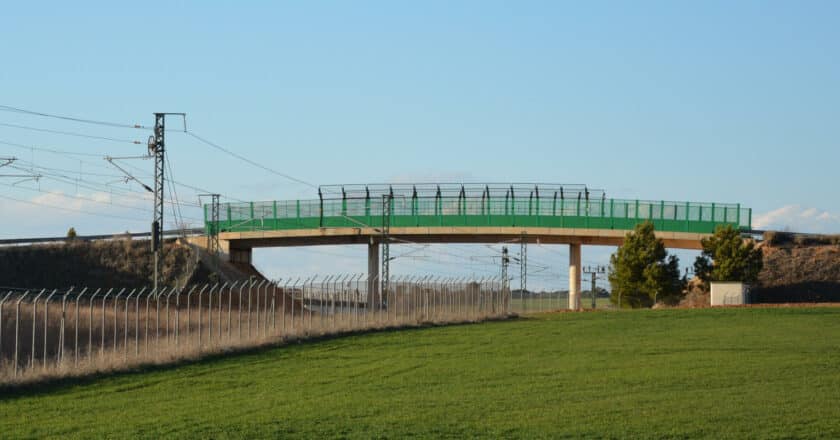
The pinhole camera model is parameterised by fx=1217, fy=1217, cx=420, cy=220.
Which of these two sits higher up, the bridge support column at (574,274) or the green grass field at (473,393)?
the bridge support column at (574,274)

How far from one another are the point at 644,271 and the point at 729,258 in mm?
4822

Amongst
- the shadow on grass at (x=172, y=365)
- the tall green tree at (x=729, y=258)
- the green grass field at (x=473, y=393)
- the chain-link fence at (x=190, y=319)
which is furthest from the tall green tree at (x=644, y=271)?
the green grass field at (x=473, y=393)

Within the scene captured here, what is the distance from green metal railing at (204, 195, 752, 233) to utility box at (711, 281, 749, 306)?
16.3 ft

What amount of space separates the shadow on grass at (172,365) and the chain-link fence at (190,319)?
18 centimetres

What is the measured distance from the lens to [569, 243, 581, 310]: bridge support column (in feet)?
239

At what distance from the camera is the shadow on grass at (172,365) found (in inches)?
1029

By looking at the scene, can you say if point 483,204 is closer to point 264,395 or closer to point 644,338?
point 644,338

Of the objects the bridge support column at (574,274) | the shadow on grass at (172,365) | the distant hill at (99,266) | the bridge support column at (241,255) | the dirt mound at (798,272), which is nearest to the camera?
the shadow on grass at (172,365)

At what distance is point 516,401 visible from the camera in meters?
24.2

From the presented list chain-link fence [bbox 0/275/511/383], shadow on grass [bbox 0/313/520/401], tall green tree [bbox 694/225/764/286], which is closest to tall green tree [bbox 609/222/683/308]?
tall green tree [bbox 694/225/764/286]

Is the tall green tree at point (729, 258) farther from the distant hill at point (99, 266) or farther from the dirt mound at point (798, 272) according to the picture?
the distant hill at point (99, 266)

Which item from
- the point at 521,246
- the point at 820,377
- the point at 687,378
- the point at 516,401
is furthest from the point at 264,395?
the point at 521,246

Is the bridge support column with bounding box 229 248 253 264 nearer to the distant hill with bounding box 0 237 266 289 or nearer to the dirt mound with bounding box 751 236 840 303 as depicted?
the distant hill with bounding box 0 237 266 289

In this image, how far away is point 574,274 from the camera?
72.8 metres
